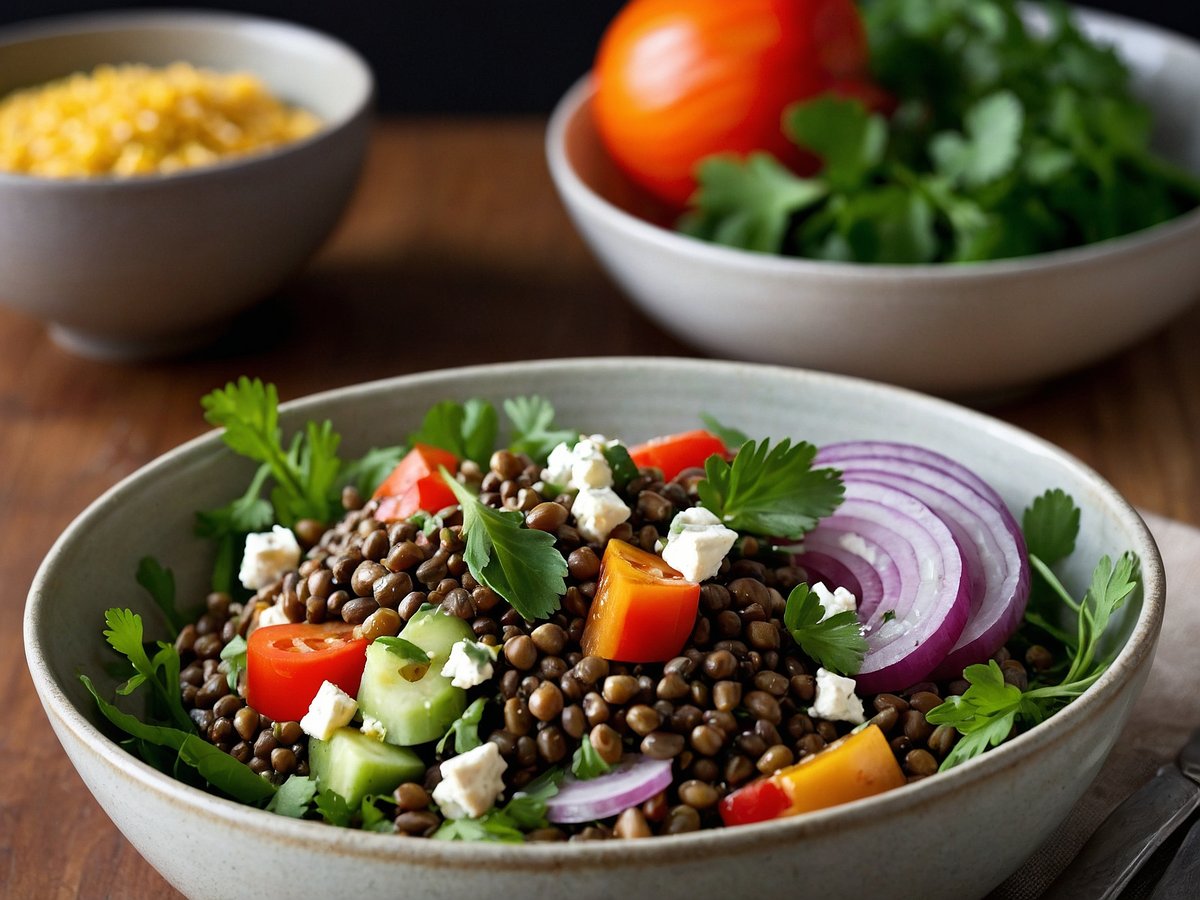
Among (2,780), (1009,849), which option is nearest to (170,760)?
(2,780)

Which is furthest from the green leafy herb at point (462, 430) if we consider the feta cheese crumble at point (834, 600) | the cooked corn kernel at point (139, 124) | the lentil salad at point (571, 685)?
the cooked corn kernel at point (139, 124)

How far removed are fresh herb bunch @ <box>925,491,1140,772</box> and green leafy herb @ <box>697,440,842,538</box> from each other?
283mm

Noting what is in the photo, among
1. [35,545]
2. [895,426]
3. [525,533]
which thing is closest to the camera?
[525,533]

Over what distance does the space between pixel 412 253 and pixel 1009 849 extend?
236 centimetres

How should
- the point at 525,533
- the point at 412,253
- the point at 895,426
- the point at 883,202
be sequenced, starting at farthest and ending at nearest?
the point at 412,253 < the point at 883,202 < the point at 895,426 < the point at 525,533

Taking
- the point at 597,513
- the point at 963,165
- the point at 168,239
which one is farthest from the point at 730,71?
the point at 597,513

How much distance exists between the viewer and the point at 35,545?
231 cm

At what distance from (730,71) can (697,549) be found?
1600 millimetres

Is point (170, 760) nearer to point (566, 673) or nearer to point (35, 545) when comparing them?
point (566, 673)

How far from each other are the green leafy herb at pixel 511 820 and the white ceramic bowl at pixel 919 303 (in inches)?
50.9

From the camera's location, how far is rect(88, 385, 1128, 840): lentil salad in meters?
1.37

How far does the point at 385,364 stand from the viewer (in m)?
2.87

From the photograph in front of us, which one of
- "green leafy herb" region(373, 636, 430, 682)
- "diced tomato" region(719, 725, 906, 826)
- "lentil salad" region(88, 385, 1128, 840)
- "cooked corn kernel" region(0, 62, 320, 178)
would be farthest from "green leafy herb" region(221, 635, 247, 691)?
"cooked corn kernel" region(0, 62, 320, 178)

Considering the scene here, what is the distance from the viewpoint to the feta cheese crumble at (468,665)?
1.42 meters
